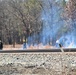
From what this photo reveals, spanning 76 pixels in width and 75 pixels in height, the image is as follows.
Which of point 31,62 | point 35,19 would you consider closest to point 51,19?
point 35,19

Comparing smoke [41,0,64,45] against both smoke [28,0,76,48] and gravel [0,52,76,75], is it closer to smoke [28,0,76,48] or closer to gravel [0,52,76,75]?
smoke [28,0,76,48]

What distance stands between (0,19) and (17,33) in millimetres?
7562

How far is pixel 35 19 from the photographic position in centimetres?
5328

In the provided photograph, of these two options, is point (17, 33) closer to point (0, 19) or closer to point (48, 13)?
point (0, 19)

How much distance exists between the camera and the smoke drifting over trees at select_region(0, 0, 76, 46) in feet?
161

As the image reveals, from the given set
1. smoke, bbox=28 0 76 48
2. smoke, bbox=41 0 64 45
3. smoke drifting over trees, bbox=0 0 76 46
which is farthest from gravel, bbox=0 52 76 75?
smoke, bbox=41 0 64 45

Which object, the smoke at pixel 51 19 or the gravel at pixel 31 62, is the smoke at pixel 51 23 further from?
the gravel at pixel 31 62

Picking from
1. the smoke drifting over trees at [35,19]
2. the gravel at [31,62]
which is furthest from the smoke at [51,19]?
the gravel at [31,62]

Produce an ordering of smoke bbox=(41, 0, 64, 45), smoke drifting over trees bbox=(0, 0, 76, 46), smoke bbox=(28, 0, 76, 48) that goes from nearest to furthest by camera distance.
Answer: smoke bbox=(28, 0, 76, 48) → smoke drifting over trees bbox=(0, 0, 76, 46) → smoke bbox=(41, 0, 64, 45)

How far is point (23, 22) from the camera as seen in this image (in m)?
53.7

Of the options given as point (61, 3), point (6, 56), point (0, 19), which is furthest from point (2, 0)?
point (6, 56)

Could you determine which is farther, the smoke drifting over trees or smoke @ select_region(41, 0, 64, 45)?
smoke @ select_region(41, 0, 64, 45)

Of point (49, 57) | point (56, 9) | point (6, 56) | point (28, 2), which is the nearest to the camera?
point (49, 57)

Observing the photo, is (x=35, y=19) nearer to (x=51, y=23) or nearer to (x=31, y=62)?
(x=51, y=23)
